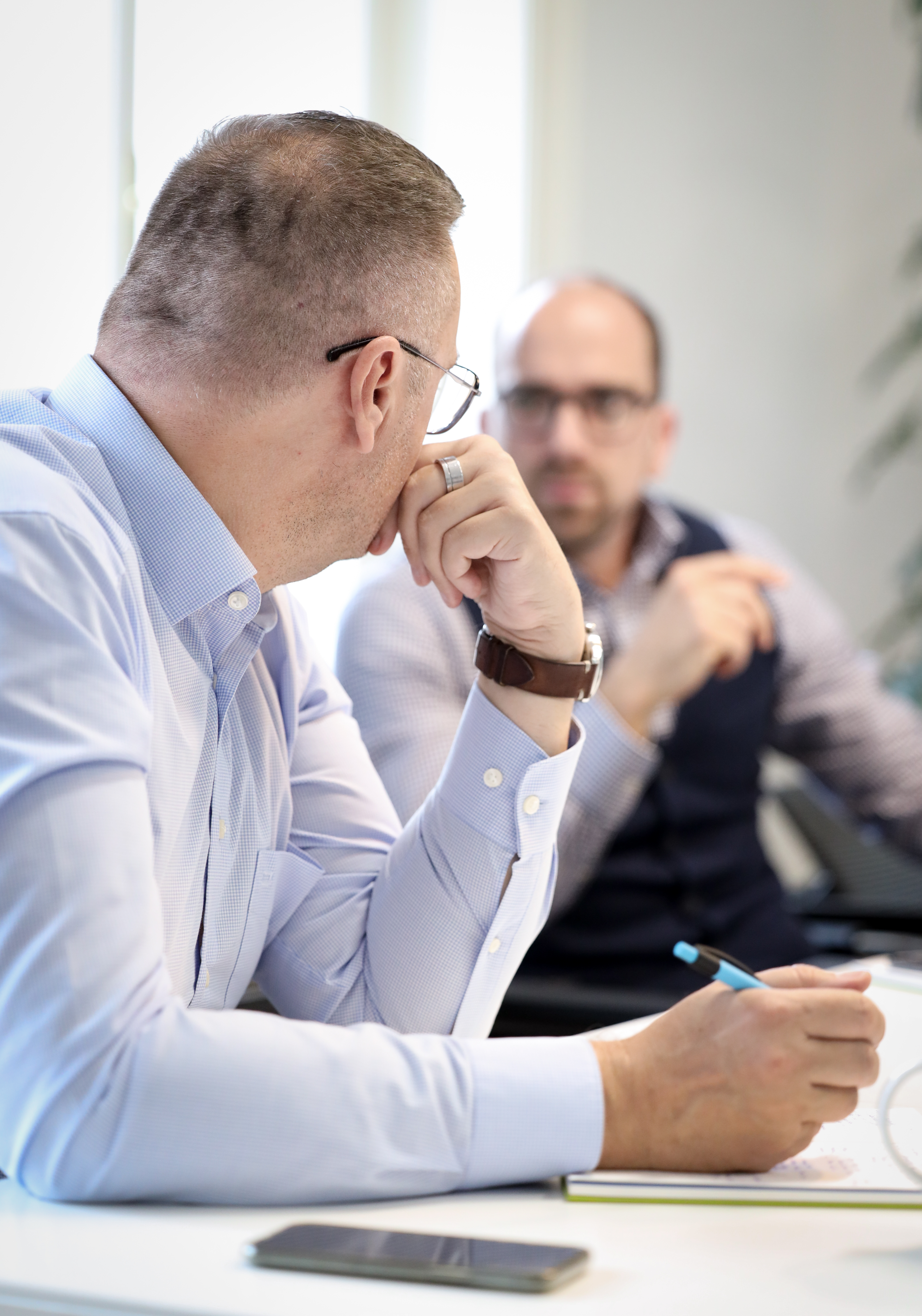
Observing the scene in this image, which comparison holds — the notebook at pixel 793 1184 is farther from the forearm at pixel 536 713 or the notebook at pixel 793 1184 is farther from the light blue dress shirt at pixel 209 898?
the forearm at pixel 536 713

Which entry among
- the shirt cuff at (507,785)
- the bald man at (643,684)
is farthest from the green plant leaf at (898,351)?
the shirt cuff at (507,785)

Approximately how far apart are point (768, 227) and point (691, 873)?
2144mm

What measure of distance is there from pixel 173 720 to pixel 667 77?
294 centimetres

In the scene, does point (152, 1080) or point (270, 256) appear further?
point (270, 256)

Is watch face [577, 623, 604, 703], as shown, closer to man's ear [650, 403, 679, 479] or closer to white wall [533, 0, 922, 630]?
man's ear [650, 403, 679, 479]

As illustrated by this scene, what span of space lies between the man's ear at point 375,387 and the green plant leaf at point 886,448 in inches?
104

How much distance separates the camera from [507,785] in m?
1.11

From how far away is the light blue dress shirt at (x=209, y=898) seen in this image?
72cm

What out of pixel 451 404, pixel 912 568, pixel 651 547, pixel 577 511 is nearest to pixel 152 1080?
pixel 451 404

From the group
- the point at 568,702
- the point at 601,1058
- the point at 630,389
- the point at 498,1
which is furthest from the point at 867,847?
the point at 498,1

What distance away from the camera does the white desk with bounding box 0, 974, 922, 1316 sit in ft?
1.99

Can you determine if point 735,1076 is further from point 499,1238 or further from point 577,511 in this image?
point 577,511

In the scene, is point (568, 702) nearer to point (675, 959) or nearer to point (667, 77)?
point (675, 959)

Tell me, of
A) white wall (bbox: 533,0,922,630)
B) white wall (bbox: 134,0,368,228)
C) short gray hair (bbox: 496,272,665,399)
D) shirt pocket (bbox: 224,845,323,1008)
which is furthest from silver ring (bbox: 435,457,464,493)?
white wall (bbox: 533,0,922,630)
